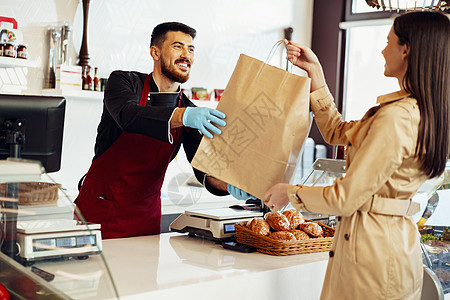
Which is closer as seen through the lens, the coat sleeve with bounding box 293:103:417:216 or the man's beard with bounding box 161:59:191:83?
the coat sleeve with bounding box 293:103:417:216

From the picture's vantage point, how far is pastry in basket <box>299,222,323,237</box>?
2.09m

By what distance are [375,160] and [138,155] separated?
1.36 metres

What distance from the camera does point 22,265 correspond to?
138 centimetres

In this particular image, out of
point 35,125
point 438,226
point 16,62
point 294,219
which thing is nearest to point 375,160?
point 294,219

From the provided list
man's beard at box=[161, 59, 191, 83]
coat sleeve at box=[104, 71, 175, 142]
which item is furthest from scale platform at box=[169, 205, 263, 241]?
man's beard at box=[161, 59, 191, 83]

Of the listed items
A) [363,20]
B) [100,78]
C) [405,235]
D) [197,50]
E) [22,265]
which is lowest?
[22,265]

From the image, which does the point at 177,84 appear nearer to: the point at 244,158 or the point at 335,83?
the point at 244,158

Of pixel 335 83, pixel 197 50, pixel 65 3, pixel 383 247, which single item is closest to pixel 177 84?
pixel 383 247

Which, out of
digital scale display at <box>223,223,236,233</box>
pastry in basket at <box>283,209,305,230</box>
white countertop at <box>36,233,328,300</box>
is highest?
pastry in basket at <box>283,209,305,230</box>

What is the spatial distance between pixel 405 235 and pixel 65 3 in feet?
10.7

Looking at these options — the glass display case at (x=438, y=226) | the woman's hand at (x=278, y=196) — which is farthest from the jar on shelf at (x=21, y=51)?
the glass display case at (x=438, y=226)

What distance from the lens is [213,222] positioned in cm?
217

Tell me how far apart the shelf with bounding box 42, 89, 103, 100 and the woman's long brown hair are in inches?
113

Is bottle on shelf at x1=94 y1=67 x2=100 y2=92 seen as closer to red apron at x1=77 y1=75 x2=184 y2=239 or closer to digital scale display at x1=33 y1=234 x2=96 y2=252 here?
red apron at x1=77 y1=75 x2=184 y2=239
